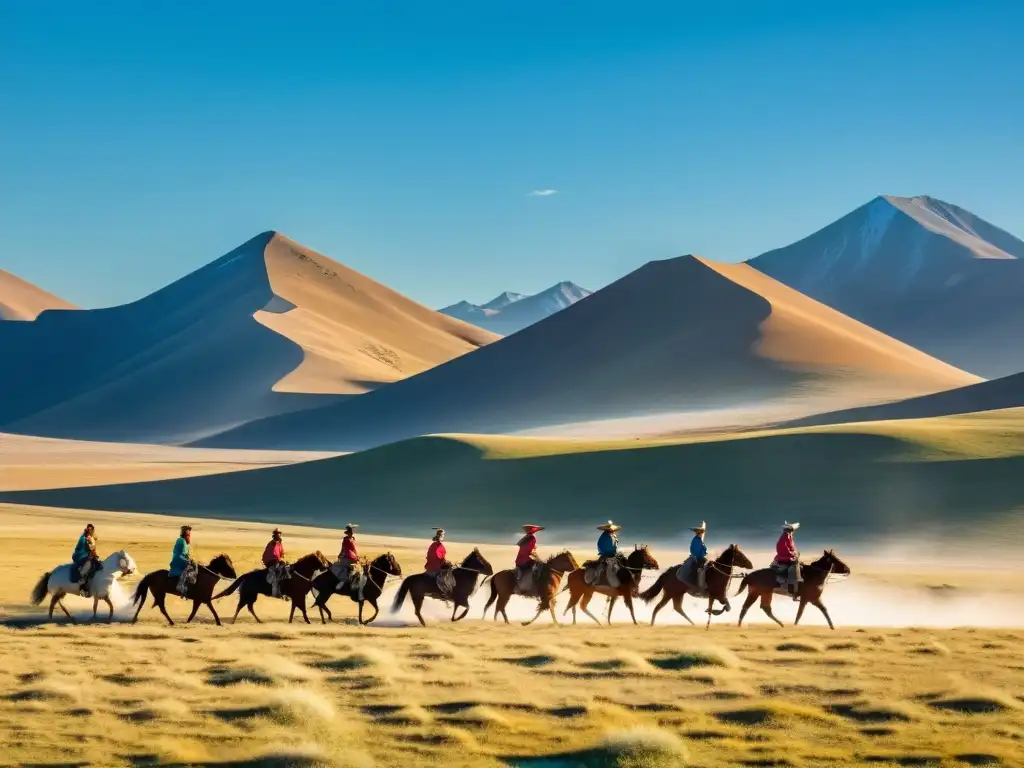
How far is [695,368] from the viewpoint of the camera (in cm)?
16275

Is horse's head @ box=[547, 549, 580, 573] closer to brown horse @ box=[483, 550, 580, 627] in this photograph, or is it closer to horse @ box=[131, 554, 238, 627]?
brown horse @ box=[483, 550, 580, 627]

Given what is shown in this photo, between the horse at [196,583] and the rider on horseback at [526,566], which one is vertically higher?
the rider on horseback at [526,566]

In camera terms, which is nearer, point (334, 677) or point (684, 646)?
point (334, 677)

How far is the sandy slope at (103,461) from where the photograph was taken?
9863cm

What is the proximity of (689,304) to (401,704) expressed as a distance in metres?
170

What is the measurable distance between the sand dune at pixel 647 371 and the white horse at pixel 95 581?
374 ft

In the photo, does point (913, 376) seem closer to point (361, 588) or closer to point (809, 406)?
point (809, 406)

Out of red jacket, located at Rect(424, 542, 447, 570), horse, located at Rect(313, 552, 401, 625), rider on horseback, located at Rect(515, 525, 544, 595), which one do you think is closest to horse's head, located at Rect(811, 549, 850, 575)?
rider on horseback, located at Rect(515, 525, 544, 595)

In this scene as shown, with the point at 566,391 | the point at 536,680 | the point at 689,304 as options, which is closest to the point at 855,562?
the point at 536,680

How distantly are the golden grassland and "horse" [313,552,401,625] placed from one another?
1045 millimetres

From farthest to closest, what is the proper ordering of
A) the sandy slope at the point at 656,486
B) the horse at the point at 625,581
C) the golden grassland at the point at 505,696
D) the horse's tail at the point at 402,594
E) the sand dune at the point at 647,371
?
the sand dune at the point at 647,371
the sandy slope at the point at 656,486
the horse's tail at the point at 402,594
the horse at the point at 625,581
the golden grassland at the point at 505,696

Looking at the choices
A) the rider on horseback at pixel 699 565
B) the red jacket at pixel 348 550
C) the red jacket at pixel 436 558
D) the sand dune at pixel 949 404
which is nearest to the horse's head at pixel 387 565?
the red jacket at pixel 348 550

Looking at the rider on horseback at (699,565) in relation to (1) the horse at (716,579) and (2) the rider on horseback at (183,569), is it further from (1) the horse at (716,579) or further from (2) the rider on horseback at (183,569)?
(2) the rider on horseback at (183,569)

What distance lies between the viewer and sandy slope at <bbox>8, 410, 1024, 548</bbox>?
5641cm
